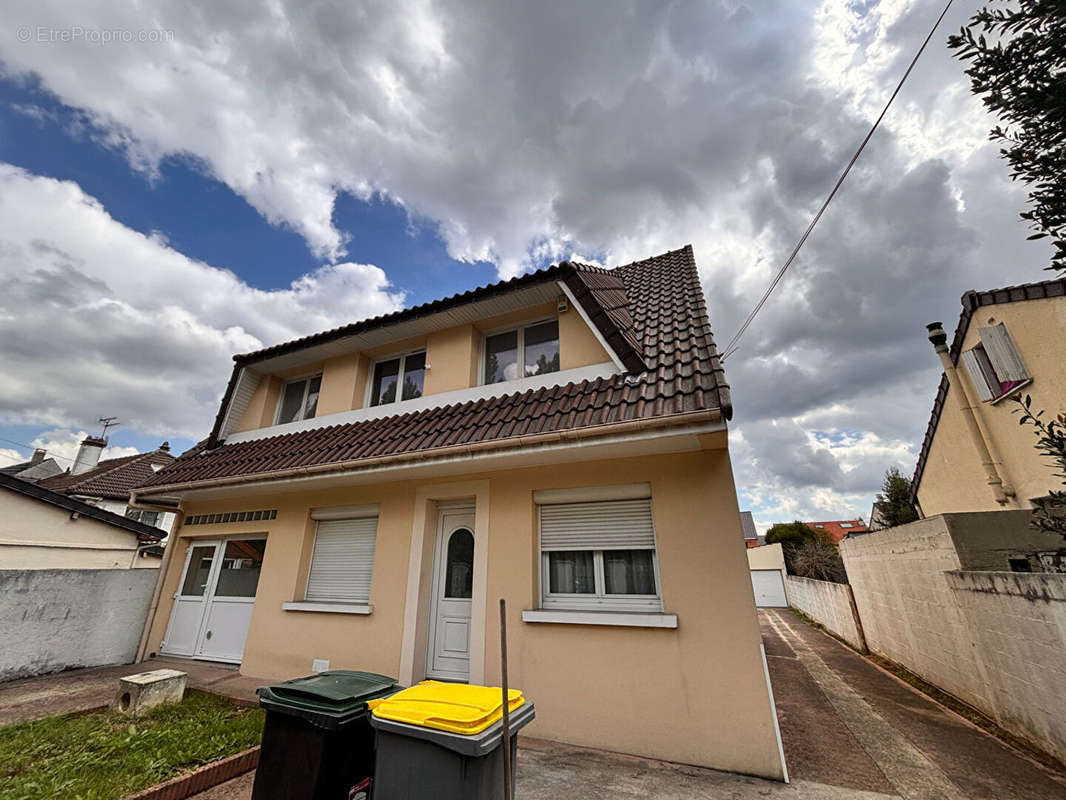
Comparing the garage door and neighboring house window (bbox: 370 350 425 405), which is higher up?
neighboring house window (bbox: 370 350 425 405)

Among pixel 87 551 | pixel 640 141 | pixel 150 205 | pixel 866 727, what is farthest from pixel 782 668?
pixel 150 205

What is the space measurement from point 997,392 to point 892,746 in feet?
27.7

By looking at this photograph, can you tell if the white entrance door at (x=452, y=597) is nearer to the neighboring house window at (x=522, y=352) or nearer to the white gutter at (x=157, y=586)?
the neighboring house window at (x=522, y=352)

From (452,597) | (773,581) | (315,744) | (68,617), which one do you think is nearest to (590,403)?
(452,597)

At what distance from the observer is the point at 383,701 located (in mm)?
2398

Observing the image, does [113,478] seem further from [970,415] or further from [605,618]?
[970,415]

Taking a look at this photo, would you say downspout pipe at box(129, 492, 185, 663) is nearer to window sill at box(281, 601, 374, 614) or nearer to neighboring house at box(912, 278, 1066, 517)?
window sill at box(281, 601, 374, 614)

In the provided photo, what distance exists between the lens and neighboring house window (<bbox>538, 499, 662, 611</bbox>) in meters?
4.50

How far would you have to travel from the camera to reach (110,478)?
17094 millimetres

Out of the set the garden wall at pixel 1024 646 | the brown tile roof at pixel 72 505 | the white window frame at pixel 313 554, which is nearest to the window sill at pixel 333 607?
the white window frame at pixel 313 554

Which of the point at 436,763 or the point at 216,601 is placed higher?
the point at 216,601

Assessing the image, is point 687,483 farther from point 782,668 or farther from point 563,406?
point 782,668

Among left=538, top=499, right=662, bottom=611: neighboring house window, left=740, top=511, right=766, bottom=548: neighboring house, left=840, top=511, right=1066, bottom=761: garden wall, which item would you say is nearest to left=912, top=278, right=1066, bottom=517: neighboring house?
left=840, top=511, right=1066, bottom=761: garden wall

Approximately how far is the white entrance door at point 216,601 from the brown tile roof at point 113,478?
866 centimetres
